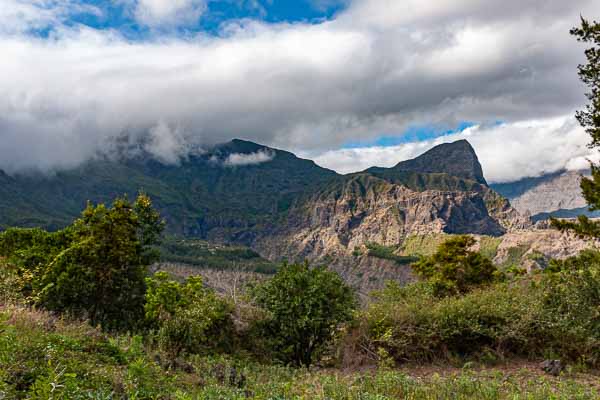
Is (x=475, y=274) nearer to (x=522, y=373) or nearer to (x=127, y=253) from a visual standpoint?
(x=522, y=373)

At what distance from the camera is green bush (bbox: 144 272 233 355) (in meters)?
15.6

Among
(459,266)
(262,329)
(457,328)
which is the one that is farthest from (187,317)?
(459,266)

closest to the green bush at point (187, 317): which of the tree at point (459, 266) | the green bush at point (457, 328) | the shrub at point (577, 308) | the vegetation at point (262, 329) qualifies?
the vegetation at point (262, 329)

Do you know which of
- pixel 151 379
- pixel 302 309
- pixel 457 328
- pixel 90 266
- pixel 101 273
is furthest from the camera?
pixel 101 273

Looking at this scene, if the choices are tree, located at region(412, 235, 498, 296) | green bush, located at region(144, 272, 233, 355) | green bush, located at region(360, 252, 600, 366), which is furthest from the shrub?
tree, located at region(412, 235, 498, 296)

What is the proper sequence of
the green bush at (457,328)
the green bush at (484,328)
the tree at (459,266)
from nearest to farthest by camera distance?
the green bush at (484,328), the green bush at (457,328), the tree at (459,266)

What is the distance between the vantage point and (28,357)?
722cm

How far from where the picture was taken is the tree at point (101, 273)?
21.1 m

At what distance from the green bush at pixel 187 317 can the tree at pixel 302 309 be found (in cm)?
184

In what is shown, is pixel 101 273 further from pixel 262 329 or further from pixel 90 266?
pixel 262 329

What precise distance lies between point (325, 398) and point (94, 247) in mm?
18147

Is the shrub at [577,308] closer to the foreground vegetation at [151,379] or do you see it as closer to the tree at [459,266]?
the foreground vegetation at [151,379]

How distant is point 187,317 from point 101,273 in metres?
8.96

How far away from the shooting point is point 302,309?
704 inches
